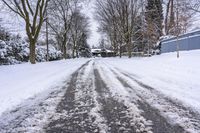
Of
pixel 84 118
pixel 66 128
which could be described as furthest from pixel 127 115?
pixel 66 128

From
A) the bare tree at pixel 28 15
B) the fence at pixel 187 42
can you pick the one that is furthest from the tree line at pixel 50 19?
the fence at pixel 187 42

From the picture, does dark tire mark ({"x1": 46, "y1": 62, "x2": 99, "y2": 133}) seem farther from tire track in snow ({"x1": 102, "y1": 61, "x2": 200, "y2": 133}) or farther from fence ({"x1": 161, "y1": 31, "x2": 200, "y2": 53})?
fence ({"x1": 161, "y1": 31, "x2": 200, "y2": 53})

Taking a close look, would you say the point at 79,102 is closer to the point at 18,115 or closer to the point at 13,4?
the point at 18,115

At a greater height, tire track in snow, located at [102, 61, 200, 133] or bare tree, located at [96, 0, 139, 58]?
bare tree, located at [96, 0, 139, 58]

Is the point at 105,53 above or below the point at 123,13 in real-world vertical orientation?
below

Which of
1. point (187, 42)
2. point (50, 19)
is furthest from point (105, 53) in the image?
point (187, 42)

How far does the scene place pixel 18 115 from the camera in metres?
5.54

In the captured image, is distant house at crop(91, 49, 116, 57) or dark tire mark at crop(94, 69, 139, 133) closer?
dark tire mark at crop(94, 69, 139, 133)


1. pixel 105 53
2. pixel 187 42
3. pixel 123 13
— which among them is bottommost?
pixel 105 53

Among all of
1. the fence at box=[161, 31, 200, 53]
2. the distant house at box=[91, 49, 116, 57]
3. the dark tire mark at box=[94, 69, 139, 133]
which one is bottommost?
the dark tire mark at box=[94, 69, 139, 133]

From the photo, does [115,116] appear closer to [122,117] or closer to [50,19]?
[122,117]

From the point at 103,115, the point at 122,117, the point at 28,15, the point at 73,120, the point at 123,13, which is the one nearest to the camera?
the point at 73,120

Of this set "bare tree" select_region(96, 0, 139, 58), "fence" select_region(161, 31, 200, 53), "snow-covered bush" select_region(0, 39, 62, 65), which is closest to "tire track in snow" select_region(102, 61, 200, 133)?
"fence" select_region(161, 31, 200, 53)

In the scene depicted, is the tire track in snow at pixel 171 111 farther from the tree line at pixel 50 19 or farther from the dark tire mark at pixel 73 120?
the tree line at pixel 50 19
